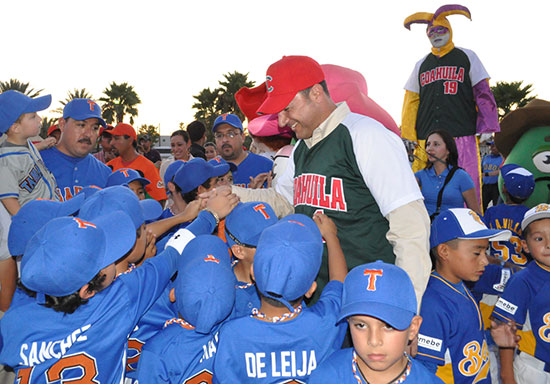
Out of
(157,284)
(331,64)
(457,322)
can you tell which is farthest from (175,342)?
(331,64)

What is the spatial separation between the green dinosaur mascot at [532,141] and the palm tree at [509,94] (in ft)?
111

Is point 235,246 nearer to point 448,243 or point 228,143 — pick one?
point 448,243

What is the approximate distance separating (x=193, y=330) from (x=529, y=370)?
2529 millimetres

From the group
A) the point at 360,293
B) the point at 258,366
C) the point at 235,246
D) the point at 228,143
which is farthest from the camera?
the point at 228,143

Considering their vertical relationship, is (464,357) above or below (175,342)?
below

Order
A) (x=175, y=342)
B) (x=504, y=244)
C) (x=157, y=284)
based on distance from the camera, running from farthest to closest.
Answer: (x=504, y=244), (x=157, y=284), (x=175, y=342)

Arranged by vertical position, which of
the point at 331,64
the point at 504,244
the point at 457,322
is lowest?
the point at 504,244

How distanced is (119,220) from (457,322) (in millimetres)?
2140

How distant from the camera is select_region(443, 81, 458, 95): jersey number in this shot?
5.97 metres

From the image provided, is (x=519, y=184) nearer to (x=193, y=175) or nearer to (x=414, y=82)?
(x=414, y=82)

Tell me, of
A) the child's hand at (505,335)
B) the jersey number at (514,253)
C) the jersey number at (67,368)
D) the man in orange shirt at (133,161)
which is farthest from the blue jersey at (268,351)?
the man in orange shirt at (133,161)

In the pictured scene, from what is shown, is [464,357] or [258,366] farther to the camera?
[464,357]

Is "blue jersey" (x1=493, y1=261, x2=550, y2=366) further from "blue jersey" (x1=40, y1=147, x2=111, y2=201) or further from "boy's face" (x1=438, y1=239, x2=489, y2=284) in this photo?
"blue jersey" (x1=40, y1=147, x2=111, y2=201)

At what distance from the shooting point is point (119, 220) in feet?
8.42
